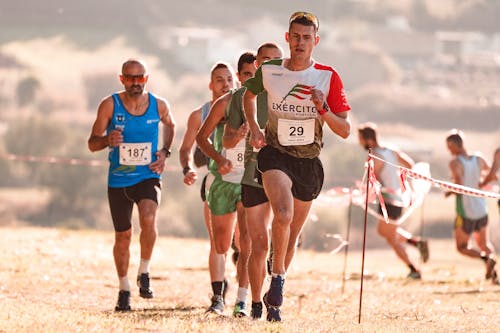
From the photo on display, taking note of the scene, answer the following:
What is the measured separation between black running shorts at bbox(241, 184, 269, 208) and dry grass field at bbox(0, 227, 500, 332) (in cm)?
82

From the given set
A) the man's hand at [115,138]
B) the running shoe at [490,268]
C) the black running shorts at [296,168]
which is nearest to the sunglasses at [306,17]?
the black running shorts at [296,168]

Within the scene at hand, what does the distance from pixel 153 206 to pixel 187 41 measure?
333 feet

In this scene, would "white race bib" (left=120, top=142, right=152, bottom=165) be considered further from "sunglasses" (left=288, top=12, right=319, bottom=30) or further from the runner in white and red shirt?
"sunglasses" (left=288, top=12, right=319, bottom=30)

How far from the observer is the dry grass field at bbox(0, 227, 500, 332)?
27.3 feet

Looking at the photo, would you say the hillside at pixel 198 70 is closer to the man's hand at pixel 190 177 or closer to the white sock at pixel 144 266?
the white sock at pixel 144 266

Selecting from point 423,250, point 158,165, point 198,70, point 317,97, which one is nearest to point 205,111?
point 158,165

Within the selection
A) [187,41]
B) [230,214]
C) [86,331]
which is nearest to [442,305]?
[230,214]

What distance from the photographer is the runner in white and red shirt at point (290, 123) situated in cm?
850

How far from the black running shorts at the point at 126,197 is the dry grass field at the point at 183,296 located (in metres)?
0.72

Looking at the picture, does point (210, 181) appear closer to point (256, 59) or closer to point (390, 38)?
point (256, 59)

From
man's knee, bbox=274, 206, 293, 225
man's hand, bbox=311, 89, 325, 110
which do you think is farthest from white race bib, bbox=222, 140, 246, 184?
man's hand, bbox=311, 89, 325, 110

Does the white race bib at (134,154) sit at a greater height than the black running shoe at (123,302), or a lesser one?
greater

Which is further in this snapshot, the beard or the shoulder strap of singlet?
the shoulder strap of singlet

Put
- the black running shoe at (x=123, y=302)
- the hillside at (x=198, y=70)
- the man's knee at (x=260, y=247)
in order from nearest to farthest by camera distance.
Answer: the man's knee at (x=260, y=247)
the black running shoe at (x=123, y=302)
the hillside at (x=198, y=70)
